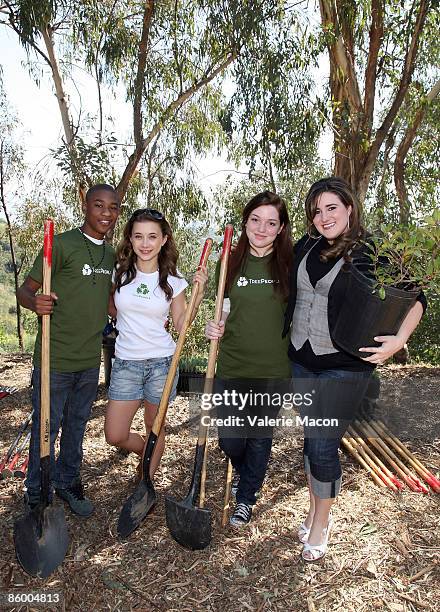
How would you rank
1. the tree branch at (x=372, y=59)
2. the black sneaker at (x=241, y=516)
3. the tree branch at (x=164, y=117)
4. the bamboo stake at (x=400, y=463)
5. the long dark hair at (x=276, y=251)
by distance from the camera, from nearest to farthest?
1. the long dark hair at (x=276, y=251)
2. the black sneaker at (x=241, y=516)
3. the bamboo stake at (x=400, y=463)
4. the tree branch at (x=372, y=59)
5. the tree branch at (x=164, y=117)

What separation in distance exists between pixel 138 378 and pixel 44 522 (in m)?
0.86

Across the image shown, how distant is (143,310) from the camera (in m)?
2.97

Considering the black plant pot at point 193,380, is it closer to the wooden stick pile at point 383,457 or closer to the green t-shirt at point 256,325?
the wooden stick pile at point 383,457

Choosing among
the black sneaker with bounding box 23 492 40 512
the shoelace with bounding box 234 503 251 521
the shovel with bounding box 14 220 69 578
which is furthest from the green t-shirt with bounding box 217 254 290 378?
the black sneaker with bounding box 23 492 40 512

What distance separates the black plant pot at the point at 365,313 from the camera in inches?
89.5

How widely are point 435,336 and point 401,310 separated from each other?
992 cm

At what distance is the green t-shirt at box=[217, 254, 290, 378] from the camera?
2.82 meters

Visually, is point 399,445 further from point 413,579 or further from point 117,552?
point 117,552

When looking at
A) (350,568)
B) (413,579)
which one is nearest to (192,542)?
(350,568)

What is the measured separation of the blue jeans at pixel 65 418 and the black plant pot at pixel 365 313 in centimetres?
147

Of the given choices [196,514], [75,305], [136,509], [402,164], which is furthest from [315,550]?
[402,164]

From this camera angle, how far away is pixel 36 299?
2689 mm

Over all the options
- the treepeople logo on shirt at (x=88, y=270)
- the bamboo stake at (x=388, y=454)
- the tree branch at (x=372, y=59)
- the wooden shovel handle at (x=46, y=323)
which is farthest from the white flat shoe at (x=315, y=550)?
the tree branch at (x=372, y=59)

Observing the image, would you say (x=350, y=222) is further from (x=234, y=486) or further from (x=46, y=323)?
(x=234, y=486)
